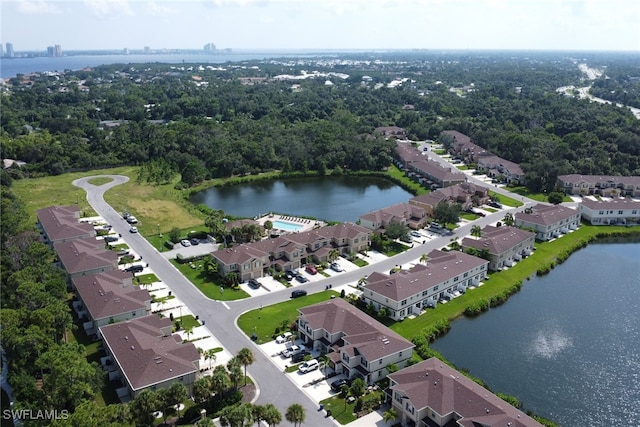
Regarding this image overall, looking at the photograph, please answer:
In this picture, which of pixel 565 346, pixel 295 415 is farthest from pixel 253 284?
pixel 565 346

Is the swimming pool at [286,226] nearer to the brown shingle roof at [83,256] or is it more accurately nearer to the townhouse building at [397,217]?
the townhouse building at [397,217]

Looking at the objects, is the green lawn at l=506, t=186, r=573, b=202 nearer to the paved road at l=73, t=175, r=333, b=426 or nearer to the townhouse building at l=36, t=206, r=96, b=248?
the paved road at l=73, t=175, r=333, b=426

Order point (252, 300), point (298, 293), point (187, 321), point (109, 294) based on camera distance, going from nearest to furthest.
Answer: point (109, 294)
point (187, 321)
point (252, 300)
point (298, 293)

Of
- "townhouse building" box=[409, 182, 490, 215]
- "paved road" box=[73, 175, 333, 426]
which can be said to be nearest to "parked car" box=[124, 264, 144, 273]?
"paved road" box=[73, 175, 333, 426]

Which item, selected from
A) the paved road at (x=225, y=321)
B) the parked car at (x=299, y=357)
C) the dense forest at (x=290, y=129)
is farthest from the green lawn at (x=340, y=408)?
the dense forest at (x=290, y=129)

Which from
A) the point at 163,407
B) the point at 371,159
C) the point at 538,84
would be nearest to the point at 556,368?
the point at 163,407

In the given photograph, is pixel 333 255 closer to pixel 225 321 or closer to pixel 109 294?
pixel 225 321

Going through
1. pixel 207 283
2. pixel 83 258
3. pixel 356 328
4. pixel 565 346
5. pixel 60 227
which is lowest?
pixel 565 346
